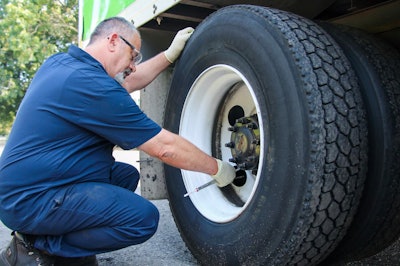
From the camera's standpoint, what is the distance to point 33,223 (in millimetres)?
1948

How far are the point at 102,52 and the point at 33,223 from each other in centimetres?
89

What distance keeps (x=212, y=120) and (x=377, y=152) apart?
Answer: 1.00m

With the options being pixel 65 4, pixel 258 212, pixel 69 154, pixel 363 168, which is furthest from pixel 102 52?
pixel 65 4

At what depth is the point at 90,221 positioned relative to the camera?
6.49ft

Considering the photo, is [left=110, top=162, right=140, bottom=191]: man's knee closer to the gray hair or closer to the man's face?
the man's face

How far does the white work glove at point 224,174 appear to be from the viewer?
83.5 inches

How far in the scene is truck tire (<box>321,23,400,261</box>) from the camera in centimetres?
165

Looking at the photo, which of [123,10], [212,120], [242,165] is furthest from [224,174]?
[123,10]

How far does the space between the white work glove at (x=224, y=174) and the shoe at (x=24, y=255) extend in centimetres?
88

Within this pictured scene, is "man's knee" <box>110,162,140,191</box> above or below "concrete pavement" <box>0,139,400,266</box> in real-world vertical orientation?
above

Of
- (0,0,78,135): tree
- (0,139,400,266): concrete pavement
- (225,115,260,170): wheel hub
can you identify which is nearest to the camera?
(225,115,260,170): wheel hub

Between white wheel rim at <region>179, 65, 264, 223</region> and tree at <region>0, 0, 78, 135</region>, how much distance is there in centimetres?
1521

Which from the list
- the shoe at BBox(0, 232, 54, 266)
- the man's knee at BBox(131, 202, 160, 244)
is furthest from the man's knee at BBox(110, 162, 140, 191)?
the shoe at BBox(0, 232, 54, 266)

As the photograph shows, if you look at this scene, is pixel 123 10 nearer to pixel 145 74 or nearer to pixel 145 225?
pixel 145 74
